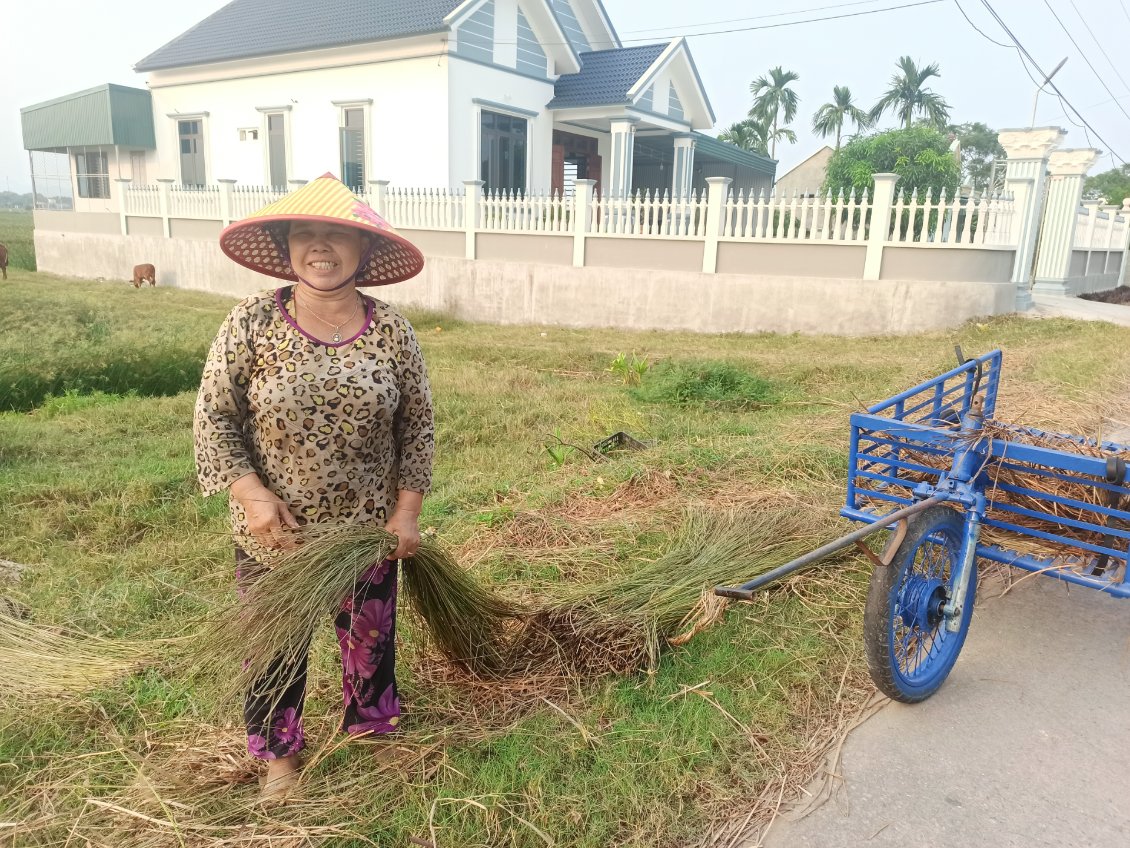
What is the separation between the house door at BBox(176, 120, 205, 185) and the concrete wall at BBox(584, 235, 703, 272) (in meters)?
11.9

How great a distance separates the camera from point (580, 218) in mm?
11984

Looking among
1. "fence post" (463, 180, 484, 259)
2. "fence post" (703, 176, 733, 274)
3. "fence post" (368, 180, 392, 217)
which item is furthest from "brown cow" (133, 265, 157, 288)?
"fence post" (703, 176, 733, 274)

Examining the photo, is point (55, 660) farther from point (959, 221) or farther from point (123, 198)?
point (123, 198)

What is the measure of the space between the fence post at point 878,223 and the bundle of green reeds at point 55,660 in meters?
9.70

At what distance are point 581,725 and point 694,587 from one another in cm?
82

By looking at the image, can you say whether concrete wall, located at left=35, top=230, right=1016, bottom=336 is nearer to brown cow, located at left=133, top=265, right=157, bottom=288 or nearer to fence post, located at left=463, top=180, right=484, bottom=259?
fence post, located at left=463, top=180, right=484, bottom=259

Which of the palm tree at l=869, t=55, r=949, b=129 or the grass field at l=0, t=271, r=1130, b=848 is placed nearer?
the grass field at l=0, t=271, r=1130, b=848

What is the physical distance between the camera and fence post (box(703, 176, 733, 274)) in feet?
35.7

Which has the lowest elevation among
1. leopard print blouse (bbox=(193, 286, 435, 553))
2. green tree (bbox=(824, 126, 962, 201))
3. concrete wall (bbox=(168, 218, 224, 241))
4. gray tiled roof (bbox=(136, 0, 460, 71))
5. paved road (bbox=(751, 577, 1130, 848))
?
paved road (bbox=(751, 577, 1130, 848))

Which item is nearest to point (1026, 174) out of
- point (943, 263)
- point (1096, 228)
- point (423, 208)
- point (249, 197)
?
point (943, 263)

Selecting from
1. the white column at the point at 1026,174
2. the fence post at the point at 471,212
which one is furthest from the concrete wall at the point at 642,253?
the white column at the point at 1026,174

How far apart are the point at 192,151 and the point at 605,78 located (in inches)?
397

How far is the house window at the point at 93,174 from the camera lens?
20906mm

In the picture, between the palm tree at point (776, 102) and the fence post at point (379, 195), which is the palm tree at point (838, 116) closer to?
the palm tree at point (776, 102)
